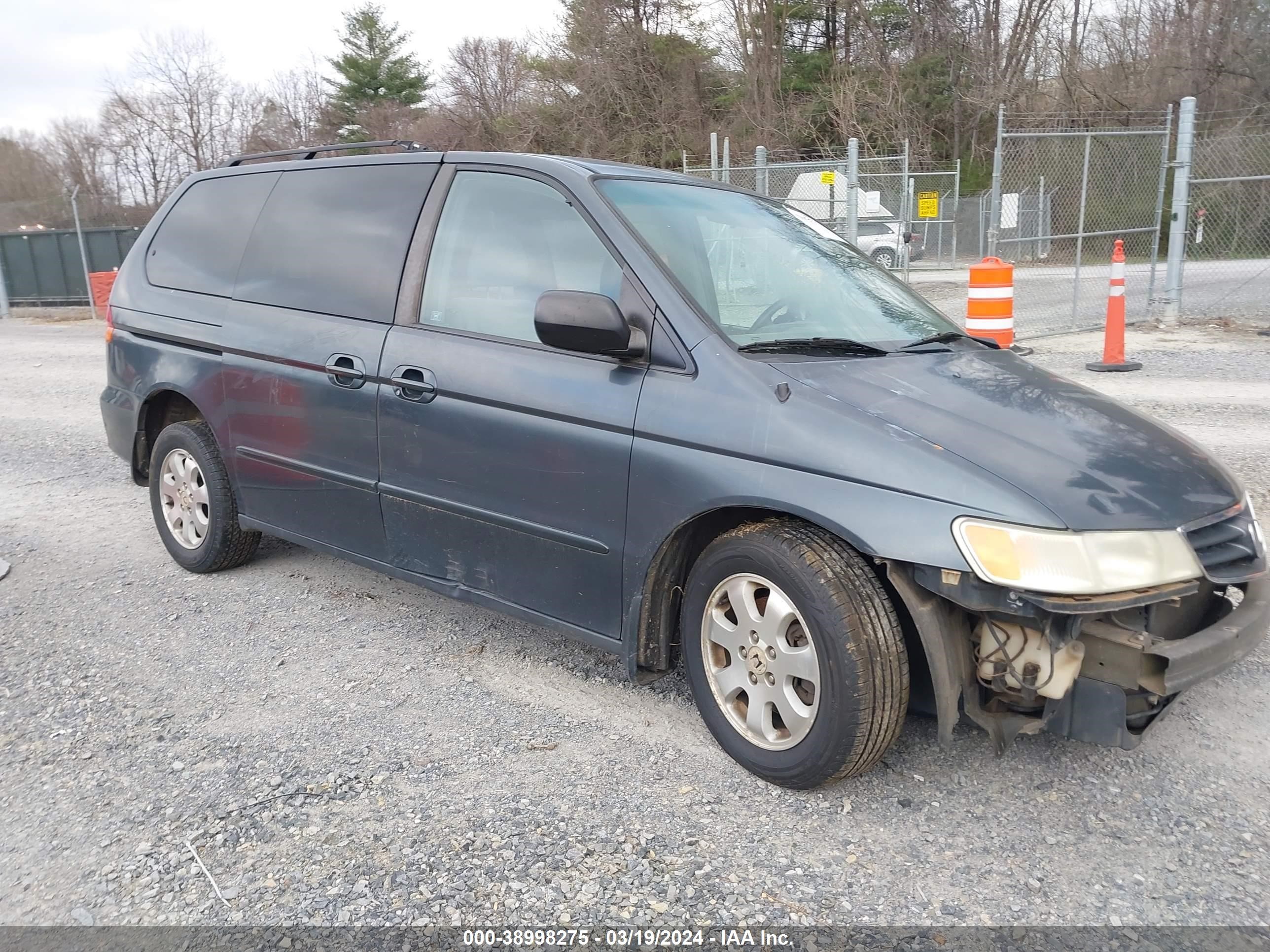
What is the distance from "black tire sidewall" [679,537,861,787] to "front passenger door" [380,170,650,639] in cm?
29

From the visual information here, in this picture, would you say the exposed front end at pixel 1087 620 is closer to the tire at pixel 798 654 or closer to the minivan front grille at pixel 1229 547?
the minivan front grille at pixel 1229 547

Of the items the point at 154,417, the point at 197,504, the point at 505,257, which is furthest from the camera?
the point at 154,417

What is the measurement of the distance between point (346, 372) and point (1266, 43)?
3359 centimetres

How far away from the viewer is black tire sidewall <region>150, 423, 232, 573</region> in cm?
452

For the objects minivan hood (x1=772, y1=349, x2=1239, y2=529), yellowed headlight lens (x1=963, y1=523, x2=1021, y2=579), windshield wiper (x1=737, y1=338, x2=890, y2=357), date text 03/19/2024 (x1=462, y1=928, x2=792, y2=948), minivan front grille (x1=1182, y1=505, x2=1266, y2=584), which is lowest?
date text 03/19/2024 (x1=462, y1=928, x2=792, y2=948)

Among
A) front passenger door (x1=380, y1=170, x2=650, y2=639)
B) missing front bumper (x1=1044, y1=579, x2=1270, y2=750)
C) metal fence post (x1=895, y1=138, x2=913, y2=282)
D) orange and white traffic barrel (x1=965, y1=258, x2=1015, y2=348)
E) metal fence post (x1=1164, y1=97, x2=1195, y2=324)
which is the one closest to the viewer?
missing front bumper (x1=1044, y1=579, x2=1270, y2=750)

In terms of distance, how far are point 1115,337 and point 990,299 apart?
2212mm

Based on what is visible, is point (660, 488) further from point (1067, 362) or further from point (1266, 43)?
point (1266, 43)

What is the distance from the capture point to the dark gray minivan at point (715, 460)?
2.55 metres

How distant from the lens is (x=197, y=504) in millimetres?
4688

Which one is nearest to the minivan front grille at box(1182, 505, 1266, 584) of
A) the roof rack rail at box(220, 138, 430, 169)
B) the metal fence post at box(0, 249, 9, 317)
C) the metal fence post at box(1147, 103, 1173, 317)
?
the roof rack rail at box(220, 138, 430, 169)

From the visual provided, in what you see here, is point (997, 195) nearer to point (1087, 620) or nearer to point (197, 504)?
point (197, 504)

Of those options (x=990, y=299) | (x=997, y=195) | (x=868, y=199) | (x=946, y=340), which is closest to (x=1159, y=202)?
(x=997, y=195)

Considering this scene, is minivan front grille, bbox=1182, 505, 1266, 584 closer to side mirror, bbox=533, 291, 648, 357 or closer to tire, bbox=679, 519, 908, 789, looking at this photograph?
tire, bbox=679, 519, 908, 789
